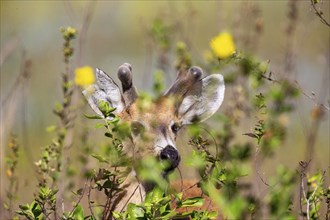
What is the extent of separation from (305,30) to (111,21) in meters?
8.70

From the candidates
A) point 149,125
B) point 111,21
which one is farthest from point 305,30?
point 111,21

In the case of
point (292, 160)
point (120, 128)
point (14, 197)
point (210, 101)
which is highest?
point (120, 128)

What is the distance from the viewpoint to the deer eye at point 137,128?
6811 mm

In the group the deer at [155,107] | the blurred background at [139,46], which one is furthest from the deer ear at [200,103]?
the blurred background at [139,46]

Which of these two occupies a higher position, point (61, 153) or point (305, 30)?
point (305, 30)

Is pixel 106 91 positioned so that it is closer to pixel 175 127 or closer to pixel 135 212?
pixel 175 127

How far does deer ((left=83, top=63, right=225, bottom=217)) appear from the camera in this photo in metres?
6.63

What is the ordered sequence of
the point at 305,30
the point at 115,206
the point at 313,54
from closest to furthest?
1. the point at 115,206
2. the point at 305,30
3. the point at 313,54

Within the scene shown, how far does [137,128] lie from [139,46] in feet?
29.3

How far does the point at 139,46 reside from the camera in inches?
621

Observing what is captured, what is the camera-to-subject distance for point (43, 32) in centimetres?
1466

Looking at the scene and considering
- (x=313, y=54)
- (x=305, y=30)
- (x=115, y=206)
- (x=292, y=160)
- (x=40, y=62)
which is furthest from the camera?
(x=40, y=62)

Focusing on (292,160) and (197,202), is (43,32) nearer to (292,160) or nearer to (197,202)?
(292,160)

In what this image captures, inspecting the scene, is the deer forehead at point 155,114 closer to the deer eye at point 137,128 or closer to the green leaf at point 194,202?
the deer eye at point 137,128
